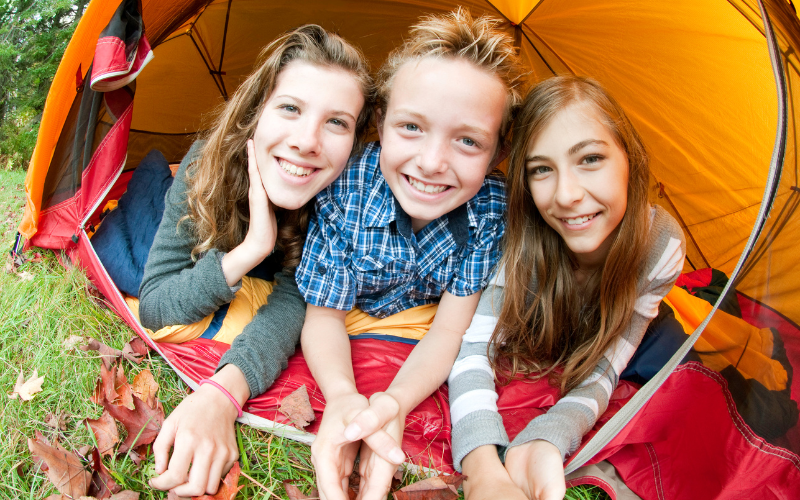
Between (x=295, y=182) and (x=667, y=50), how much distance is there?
4.90ft

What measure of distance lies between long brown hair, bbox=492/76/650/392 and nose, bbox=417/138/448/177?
0.83 ft

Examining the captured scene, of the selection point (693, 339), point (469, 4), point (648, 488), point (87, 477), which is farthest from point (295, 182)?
point (469, 4)

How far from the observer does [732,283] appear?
1.01 m

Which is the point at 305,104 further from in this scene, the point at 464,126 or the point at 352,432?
the point at 352,432

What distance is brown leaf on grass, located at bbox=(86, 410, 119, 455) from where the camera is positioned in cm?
118

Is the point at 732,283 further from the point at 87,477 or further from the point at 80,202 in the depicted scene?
the point at 80,202

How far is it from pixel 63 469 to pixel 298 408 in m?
0.53

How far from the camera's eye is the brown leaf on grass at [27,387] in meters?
1.35

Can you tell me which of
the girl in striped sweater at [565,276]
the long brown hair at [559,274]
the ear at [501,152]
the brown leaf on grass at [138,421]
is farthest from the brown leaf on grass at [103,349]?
the ear at [501,152]

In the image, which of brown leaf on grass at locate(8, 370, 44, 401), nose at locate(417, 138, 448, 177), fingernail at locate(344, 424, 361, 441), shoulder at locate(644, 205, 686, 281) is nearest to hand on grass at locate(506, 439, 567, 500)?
fingernail at locate(344, 424, 361, 441)

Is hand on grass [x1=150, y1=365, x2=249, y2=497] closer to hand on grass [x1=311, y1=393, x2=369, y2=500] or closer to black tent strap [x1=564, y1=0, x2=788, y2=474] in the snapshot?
hand on grass [x1=311, y1=393, x2=369, y2=500]

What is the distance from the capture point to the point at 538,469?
1.09 metres

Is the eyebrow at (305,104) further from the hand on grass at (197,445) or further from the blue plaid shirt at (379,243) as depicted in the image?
the hand on grass at (197,445)

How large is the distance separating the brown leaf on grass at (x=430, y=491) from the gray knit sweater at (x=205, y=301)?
1.67 feet
